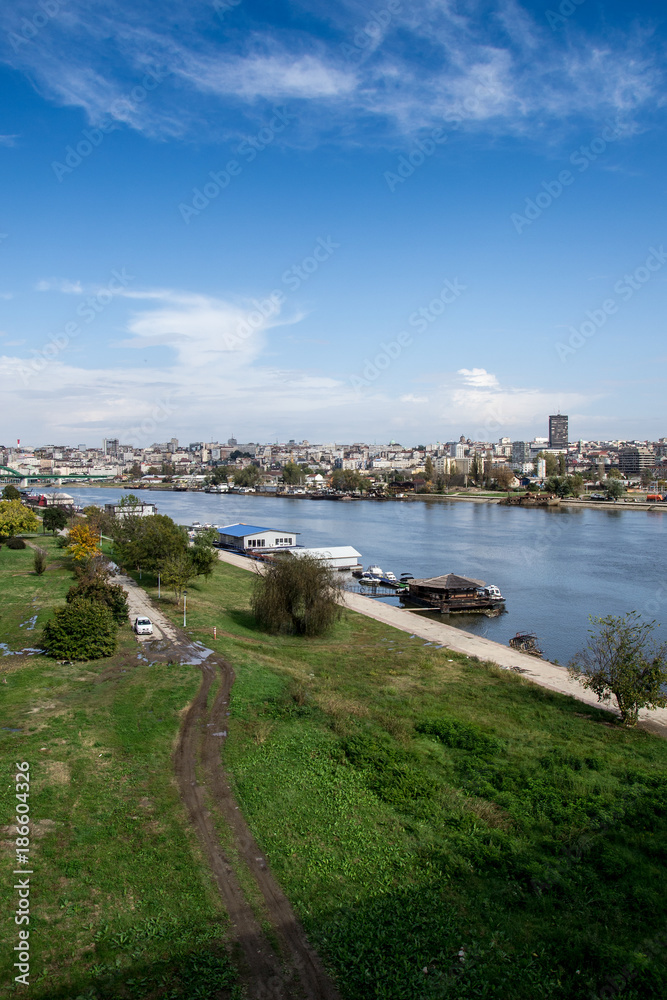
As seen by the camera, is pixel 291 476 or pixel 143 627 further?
pixel 291 476

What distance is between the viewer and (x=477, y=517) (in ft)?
192

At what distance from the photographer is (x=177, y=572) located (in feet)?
60.9

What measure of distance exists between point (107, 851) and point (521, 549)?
34.3 meters

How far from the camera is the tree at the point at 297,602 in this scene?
650 inches

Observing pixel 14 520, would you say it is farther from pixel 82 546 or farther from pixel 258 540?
pixel 258 540

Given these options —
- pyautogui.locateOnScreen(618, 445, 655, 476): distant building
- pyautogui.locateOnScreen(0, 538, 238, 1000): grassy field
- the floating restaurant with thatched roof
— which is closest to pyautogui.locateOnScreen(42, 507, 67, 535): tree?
the floating restaurant with thatched roof

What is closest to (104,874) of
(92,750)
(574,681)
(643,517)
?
(92,750)

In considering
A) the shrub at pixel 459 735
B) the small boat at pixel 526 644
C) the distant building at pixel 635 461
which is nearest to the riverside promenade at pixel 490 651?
the small boat at pixel 526 644

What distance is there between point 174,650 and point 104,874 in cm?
767

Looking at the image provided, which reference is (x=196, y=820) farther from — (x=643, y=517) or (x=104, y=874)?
(x=643, y=517)

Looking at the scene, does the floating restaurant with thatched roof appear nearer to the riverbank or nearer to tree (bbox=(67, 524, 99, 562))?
tree (bbox=(67, 524, 99, 562))
